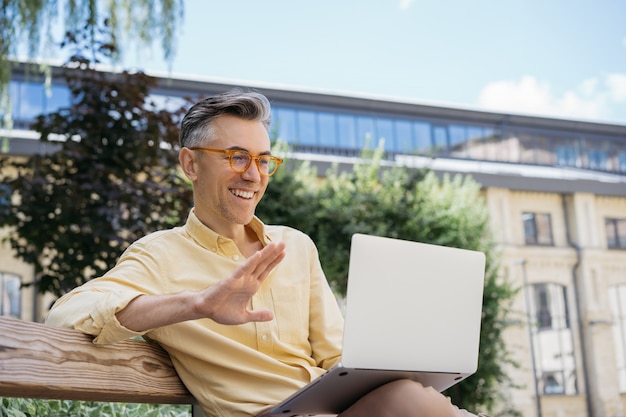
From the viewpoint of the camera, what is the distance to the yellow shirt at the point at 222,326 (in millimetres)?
1695

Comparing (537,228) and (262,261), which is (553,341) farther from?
(262,261)

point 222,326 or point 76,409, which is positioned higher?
point 222,326

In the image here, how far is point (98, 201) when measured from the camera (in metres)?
6.01

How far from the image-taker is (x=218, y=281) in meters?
1.64

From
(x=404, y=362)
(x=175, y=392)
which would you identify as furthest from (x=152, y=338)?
(x=404, y=362)

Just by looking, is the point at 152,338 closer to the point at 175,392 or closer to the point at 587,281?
the point at 175,392

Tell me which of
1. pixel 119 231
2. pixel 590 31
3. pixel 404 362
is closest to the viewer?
pixel 404 362

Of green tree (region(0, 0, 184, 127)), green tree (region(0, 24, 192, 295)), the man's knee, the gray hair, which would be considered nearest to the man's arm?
the man's knee

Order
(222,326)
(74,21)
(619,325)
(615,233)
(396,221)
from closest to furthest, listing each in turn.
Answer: (222,326), (74,21), (396,221), (619,325), (615,233)

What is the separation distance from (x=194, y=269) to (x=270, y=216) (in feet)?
29.8

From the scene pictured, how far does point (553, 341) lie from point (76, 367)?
73.1ft

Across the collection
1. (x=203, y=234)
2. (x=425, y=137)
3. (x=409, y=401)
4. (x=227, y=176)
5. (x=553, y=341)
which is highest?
(x=425, y=137)

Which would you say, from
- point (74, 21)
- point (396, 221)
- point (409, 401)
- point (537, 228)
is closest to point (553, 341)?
point (537, 228)

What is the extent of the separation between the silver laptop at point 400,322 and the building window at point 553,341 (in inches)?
832
